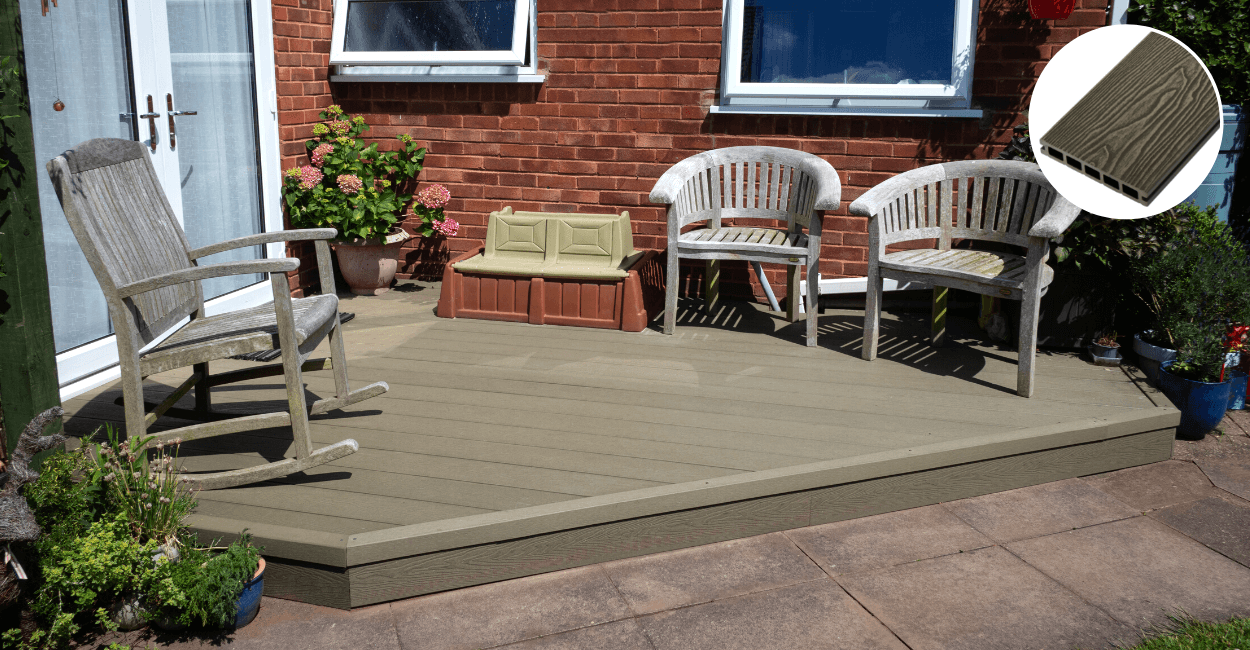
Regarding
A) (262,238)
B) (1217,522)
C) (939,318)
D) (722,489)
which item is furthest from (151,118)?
(1217,522)

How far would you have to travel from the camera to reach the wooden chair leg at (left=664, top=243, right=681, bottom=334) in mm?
4367

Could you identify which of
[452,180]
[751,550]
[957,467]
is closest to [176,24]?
[452,180]

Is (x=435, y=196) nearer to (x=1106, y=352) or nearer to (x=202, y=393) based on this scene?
(x=202, y=393)

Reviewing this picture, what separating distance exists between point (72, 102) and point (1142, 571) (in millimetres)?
3974

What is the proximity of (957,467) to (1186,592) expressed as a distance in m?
0.73

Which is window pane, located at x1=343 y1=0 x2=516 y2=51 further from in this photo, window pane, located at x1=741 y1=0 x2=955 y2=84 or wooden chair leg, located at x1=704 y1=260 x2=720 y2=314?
wooden chair leg, located at x1=704 y1=260 x2=720 y2=314

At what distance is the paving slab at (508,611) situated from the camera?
2.35m

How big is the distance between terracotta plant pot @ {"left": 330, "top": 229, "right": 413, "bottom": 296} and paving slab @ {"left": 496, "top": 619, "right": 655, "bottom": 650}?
3213 millimetres

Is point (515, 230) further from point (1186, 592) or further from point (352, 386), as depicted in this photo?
point (1186, 592)

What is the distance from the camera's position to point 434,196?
5.17 m

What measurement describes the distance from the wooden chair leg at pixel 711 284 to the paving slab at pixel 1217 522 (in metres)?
2.38

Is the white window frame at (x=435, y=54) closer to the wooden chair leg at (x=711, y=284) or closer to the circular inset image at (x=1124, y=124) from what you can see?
the wooden chair leg at (x=711, y=284)

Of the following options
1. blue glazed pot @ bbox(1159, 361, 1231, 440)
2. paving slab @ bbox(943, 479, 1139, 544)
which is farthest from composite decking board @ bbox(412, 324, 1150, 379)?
paving slab @ bbox(943, 479, 1139, 544)

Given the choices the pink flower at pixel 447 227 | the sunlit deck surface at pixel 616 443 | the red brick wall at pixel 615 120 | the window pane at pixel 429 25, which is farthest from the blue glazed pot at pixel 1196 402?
the window pane at pixel 429 25
